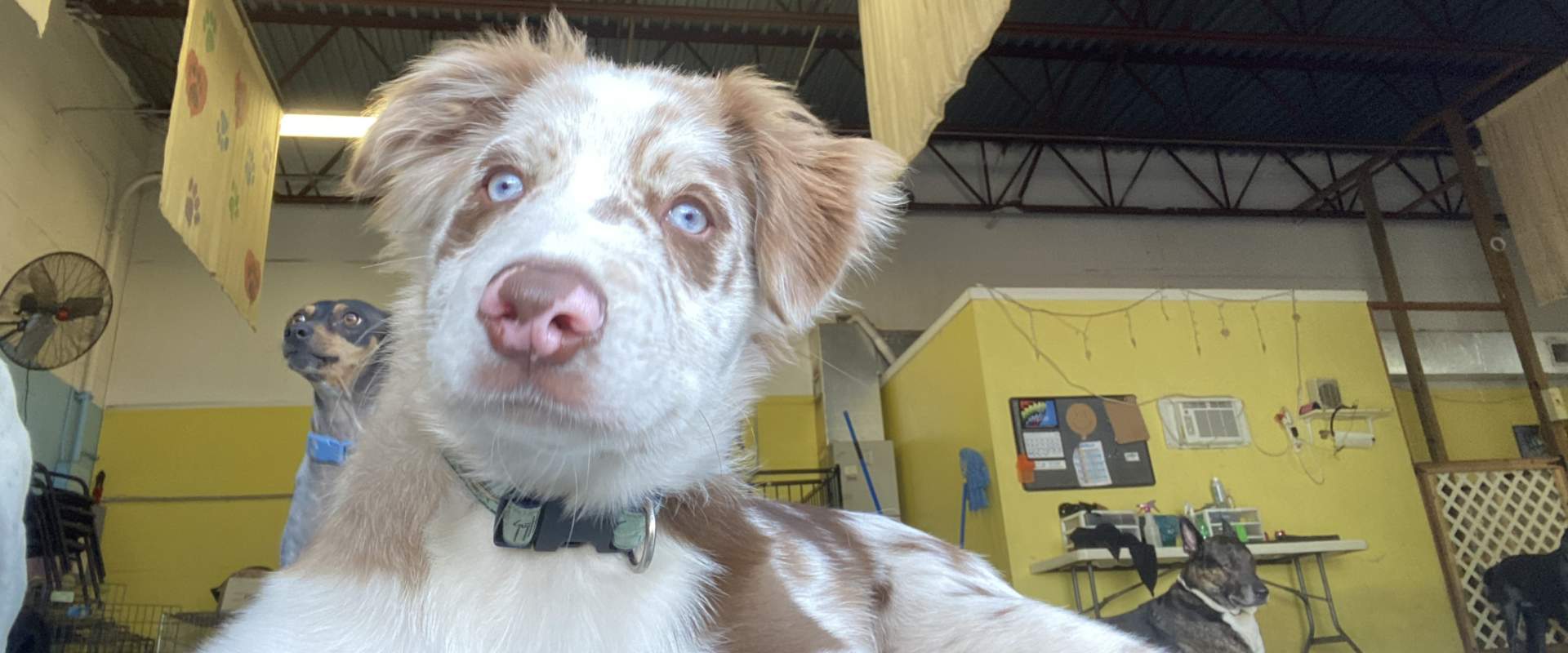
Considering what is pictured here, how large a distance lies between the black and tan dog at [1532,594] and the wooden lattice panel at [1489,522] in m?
0.26

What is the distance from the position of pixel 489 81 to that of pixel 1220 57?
9121 mm

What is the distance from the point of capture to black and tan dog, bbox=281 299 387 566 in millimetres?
1451

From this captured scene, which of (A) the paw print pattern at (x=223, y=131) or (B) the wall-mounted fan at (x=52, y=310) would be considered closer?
(B) the wall-mounted fan at (x=52, y=310)

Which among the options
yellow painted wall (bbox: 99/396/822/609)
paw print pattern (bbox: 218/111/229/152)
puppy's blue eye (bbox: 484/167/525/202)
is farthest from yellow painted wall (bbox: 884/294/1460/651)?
puppy's blue eye (bbox: 484/167/525/202)

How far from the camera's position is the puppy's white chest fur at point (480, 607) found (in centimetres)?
90

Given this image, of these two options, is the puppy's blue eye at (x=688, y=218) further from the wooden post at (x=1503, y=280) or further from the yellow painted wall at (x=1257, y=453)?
the wooden post at (x=1503, y=280)

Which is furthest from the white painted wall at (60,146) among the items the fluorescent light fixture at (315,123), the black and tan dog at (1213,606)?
the black and tan dog at (1213,606)

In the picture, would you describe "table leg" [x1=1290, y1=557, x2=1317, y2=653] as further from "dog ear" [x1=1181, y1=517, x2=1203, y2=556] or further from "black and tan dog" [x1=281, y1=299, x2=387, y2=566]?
"black and tan dog" [x1=281, y1=299, x2=387, y2=566]

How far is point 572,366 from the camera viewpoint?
838 mm

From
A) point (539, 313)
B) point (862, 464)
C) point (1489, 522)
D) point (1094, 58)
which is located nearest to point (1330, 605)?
point (1489, 522)

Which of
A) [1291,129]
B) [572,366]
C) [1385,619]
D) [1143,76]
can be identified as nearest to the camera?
[572,366]

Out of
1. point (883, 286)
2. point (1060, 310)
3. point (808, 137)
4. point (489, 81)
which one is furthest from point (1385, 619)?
point (489, 81)

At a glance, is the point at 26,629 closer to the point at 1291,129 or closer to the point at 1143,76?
the point at 1143,76

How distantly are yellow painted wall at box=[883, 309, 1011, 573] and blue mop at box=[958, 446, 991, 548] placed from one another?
5 centimetres
